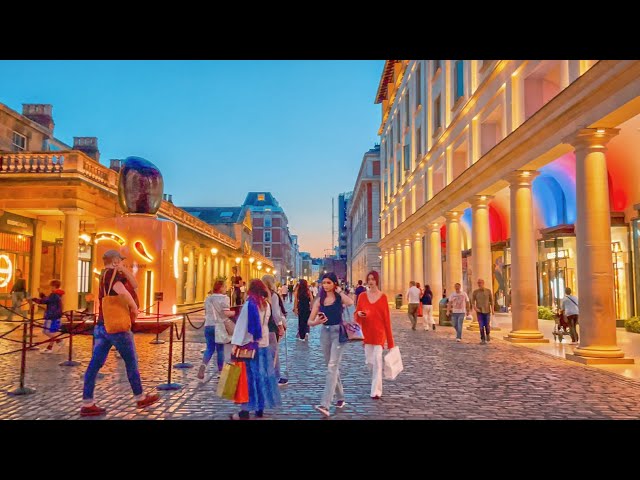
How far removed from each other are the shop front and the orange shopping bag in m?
19.2

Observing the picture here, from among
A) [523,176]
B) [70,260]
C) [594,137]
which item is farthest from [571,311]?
[70,260]

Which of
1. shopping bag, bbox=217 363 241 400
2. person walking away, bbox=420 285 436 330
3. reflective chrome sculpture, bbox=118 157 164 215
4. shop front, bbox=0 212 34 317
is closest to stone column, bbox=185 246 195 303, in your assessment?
shop front, bbox=0 212 34 317

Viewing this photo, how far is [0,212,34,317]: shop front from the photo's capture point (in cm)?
2152

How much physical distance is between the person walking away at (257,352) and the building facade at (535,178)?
7521mm

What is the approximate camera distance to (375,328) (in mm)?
7406

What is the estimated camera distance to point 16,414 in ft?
20.9

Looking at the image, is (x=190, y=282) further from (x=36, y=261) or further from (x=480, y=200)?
(x=480, y=200)

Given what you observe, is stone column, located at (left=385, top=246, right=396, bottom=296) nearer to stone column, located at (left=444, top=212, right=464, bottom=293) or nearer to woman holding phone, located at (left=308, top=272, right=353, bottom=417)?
stone column, located at (left=444, top=212, right=464, bottom=293)

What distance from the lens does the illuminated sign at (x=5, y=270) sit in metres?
21.6

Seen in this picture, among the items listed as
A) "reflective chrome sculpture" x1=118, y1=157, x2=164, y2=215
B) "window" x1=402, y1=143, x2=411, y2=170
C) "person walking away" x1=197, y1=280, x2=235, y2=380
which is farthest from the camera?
→ "window" x1=402, y1=143, x2=411, y2=170

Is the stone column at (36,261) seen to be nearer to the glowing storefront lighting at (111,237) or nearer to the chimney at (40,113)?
the chimney at (40,113)
